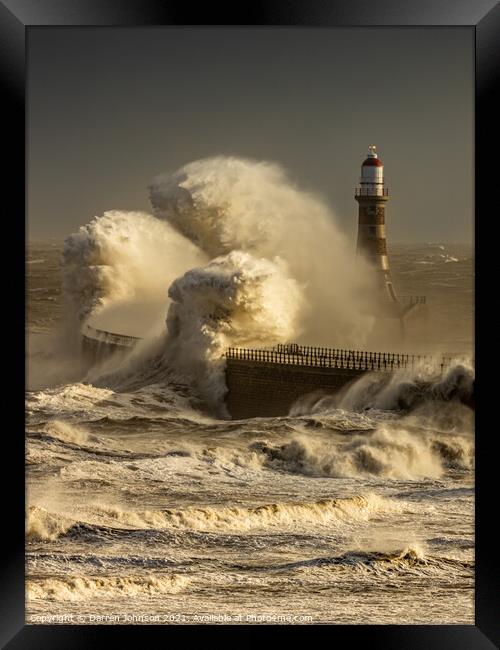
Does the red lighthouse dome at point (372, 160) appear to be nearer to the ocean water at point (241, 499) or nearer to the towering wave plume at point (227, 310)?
the ocean water at point (241, 499)

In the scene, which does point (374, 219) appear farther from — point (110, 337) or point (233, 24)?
point (110, 337)

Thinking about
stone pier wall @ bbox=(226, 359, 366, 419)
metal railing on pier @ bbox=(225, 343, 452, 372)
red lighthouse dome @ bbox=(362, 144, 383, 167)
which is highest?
red lighthouse dome @ bbox=(362, 144, 383, 167)

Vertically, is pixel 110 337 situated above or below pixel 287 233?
below

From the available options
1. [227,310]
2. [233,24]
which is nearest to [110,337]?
[227,310]

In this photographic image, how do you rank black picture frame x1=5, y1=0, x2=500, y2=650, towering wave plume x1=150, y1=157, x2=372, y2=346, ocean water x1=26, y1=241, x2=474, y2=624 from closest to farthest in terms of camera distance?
black picture frame x1=5, y1=0, x2=500, y2=650 → ocean water x1=26, y1=241, x2=474, y2=624 → towering wave plume x1=150, y1=157, x2=372, y2=346

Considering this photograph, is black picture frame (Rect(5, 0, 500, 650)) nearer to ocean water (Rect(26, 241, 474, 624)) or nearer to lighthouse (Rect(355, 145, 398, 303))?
ocean water (Rect(26, 241, 474, 624))

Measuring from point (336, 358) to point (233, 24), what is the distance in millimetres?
2335

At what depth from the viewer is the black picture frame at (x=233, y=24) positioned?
7.96m

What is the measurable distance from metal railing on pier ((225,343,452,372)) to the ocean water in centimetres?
27

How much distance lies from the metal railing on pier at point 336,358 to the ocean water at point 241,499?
27 cm

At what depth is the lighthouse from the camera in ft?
28.3

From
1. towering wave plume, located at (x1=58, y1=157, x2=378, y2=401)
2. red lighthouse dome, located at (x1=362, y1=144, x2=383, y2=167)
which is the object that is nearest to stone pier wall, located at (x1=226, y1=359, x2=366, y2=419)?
towering wave plume, located at (x1=58, y1=157, x2=378, y2=401)

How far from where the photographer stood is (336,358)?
8.80 meters
